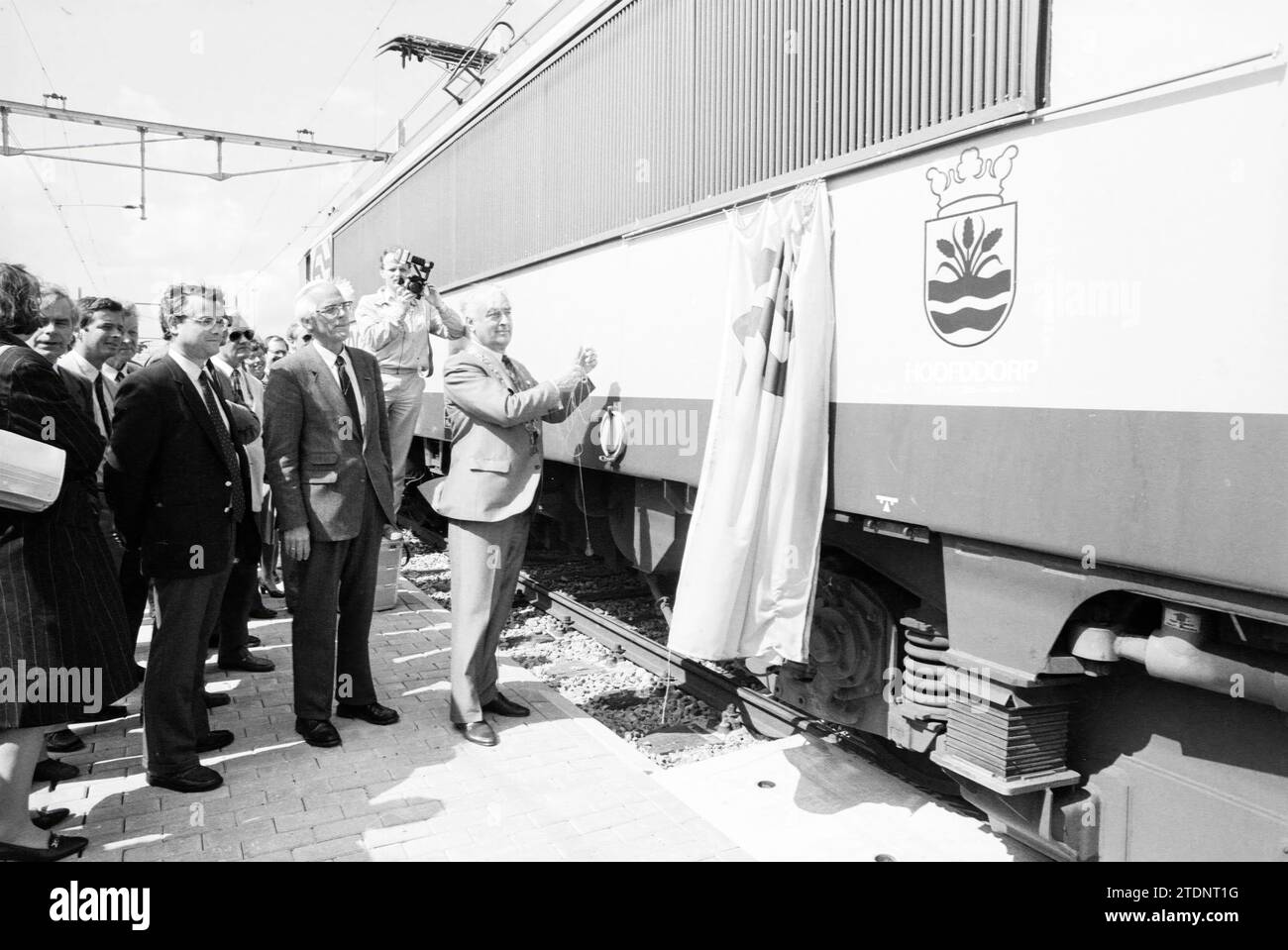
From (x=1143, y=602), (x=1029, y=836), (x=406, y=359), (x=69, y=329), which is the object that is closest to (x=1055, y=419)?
(x=1143, y=602)

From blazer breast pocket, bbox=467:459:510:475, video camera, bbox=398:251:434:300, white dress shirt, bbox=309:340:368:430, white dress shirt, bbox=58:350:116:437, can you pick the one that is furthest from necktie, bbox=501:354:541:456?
white dress shirt, bbox=58:350:116:437

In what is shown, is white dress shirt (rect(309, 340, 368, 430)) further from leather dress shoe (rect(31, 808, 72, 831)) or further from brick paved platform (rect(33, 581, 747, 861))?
leather dress shoe (rect(31, 808, 72, 831))

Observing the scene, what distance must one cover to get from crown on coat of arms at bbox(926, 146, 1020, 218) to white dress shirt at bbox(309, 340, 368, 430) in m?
2.51

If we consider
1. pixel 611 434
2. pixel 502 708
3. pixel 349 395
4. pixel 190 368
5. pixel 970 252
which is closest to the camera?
pixel 970 252

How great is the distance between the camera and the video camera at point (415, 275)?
5480mm

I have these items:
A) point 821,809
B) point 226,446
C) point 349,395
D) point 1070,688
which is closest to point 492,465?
point 349,395

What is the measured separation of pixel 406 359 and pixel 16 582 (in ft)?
11.7

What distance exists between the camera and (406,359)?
20.3 feet

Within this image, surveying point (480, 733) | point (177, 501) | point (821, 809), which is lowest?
point (821, 809)

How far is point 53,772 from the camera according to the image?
3568 millimetres

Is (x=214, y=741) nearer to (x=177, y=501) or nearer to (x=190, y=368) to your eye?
(x=177, y=501)

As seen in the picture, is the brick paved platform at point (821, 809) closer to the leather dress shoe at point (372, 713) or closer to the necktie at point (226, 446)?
the leather dress shoe at point (372, 713)

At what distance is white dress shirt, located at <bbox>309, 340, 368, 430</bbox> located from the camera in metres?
3.95

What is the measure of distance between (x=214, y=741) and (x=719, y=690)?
92.9 inches
